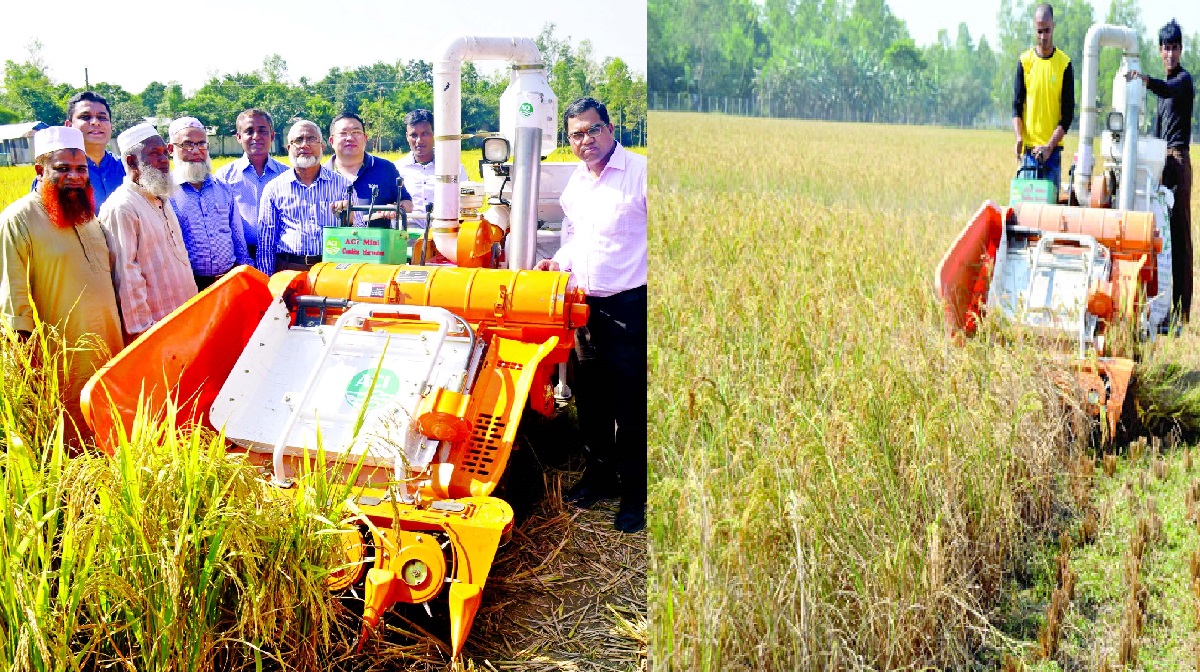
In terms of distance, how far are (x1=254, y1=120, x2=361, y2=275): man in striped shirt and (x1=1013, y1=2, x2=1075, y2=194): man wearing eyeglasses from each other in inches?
123

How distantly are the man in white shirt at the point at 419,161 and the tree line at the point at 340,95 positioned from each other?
8.7 inches

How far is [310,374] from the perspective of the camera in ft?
11.0

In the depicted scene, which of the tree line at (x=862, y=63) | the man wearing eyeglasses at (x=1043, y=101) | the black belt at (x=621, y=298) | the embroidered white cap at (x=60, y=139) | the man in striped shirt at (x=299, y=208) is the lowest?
the black belt at (x=621, y=298)

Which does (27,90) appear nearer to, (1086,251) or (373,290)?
(373,290)

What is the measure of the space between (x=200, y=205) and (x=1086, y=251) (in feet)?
11.9

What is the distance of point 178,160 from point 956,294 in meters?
3.17

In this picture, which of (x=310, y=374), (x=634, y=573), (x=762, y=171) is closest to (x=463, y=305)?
(x=310, y=374)

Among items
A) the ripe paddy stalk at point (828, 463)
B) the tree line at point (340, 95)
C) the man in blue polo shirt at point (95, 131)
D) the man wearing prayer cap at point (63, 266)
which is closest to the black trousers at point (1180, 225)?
the ripe paddy stalk at point (828, 463)

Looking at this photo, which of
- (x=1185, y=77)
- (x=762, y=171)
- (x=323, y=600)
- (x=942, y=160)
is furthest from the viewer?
(x=942, y=160)

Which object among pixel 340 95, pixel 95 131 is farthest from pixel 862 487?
pixel 340 95

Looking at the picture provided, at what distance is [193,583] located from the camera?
222 centimetres

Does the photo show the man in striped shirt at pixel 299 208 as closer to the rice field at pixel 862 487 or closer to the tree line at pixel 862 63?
the rice field at pixel 862 487

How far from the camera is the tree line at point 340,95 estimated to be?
221 inches

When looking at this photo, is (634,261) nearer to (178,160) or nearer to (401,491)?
(401,491)
